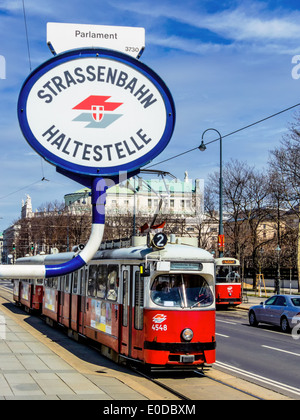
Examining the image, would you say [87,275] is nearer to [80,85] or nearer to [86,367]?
[86,367]

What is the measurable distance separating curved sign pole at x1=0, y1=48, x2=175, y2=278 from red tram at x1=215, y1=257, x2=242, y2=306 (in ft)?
104

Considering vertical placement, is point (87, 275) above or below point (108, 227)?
below

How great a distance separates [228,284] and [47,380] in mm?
25148

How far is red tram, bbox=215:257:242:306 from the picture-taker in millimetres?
34406

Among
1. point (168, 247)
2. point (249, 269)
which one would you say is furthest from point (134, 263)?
point (249, 269)

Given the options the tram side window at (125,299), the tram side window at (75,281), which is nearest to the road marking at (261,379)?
the tram side window at (125,299)

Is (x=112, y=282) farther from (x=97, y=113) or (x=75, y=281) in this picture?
(x=97, y=113)

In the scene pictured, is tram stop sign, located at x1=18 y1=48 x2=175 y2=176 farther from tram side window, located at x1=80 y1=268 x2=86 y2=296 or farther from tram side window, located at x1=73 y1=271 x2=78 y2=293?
tram side window, located at x1=73 y1=271 x2=78 y2=293

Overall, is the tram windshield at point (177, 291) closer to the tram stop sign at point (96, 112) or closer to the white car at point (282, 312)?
the tram stop sign at point (96, 112)

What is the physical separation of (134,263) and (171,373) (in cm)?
272

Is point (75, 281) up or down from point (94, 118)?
down

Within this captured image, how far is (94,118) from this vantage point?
3.34 m

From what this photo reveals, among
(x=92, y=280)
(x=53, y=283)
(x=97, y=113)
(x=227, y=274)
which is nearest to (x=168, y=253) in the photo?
(x=92, y=280)
